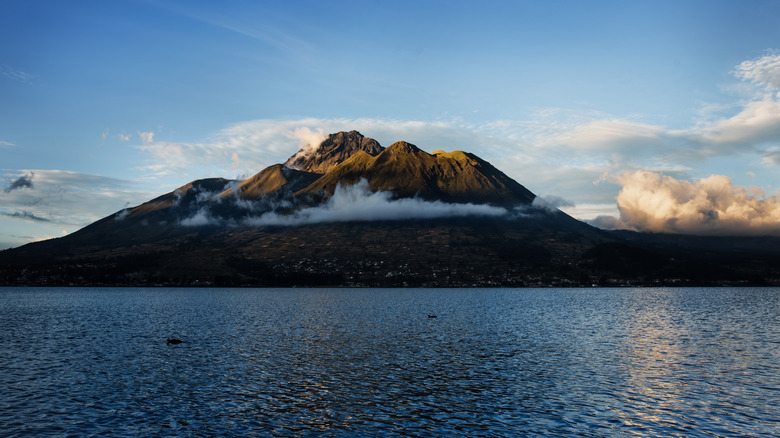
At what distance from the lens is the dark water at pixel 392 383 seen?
4216 centimetres

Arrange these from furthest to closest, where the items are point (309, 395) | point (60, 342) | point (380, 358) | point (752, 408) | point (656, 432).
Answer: point (60, 342)
point (380, 358)
point (309, 395)
point (752, 408)
point (656, 432)

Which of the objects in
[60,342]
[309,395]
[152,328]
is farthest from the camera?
[152,328]

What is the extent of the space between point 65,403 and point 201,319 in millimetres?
100964

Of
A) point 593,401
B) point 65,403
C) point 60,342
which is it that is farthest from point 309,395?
point 60,342

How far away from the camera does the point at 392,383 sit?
190ft

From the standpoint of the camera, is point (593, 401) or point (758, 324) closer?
point (593, 401)

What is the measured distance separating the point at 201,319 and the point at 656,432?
430 feet

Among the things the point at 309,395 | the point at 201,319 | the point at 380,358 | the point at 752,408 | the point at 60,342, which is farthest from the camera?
the point at 201,319

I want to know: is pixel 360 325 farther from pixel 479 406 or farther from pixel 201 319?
pixel 479 406

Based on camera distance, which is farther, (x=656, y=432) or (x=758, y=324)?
(x=758, y=324)

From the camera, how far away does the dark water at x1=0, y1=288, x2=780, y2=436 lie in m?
42.2

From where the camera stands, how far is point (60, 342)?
92.0 metres

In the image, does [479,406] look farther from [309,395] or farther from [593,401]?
[309,395]

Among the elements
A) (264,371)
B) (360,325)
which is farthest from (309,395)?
(360,325)
